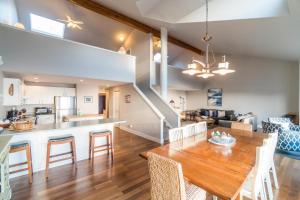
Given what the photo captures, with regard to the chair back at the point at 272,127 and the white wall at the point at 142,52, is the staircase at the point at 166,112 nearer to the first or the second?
the white wall at the point at 142,52

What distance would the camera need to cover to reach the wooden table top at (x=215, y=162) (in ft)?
3.96

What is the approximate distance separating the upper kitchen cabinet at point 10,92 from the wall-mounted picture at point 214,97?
8714mm

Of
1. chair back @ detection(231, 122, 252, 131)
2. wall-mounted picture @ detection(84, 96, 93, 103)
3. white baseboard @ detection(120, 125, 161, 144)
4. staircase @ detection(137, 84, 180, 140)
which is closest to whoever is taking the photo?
chair back @ detection(231, 122, 252, 131)

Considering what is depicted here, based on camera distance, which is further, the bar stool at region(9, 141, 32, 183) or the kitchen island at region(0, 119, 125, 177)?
the kitchen island at region(0, 119, 125, 177)

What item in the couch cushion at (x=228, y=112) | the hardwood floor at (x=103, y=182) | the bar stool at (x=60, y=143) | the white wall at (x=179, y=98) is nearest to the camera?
the hardwood floor at (x=103, y=182)

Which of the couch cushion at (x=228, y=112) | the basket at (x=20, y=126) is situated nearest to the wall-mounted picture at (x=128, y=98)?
the basket at (x=20, y=126)

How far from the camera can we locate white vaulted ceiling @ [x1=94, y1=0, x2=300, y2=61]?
3.38 metres

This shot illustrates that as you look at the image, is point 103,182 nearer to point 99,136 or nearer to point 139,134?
point 99,136

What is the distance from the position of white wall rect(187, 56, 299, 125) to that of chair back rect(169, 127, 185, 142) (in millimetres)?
6705

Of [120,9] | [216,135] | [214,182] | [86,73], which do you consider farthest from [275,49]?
[86,73]

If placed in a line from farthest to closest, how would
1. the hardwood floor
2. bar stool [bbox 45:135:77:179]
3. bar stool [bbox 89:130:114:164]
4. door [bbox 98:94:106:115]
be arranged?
door [bbox 98:94:106:115] → bar stool [bbox 89:130:114:164] → bar stool [bbox 45:135:77:179] → the hardwood floor

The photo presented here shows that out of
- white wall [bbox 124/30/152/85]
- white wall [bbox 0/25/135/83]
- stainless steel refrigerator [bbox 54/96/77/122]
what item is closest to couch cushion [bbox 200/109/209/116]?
white wall [bbox 124/30/152/85]

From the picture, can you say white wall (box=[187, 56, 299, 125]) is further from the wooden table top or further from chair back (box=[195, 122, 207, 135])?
the wooden table top

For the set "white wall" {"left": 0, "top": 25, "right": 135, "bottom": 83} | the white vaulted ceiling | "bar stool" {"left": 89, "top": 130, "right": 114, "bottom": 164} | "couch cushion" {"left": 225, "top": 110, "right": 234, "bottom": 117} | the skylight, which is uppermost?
the skylight
